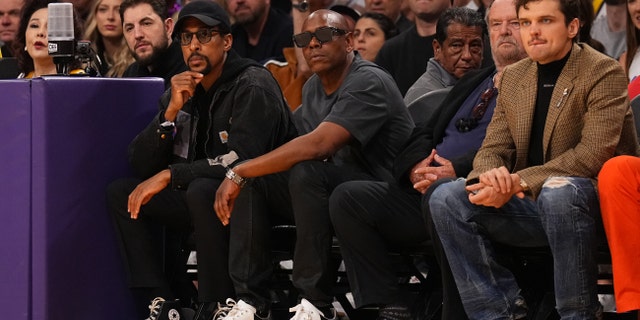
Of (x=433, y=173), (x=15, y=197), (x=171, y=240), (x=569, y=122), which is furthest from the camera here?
(x=171, y=240)

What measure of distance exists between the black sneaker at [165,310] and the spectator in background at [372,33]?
9.04 feet

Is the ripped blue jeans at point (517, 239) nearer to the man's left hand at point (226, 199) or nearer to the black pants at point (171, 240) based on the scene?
the man's left hand at point (226, 199)

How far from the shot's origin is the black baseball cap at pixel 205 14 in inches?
254

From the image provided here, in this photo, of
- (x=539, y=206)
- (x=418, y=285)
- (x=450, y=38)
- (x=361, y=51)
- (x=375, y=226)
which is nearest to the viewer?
(x=539, y=206)

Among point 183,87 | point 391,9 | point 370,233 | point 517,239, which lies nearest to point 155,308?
point 183,87

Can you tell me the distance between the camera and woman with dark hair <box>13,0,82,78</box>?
299 inches

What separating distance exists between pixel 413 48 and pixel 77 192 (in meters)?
2.45

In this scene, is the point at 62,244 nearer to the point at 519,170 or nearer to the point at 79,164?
the point at 79,164

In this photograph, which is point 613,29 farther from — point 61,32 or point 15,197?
point 15,197

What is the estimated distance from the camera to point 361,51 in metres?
8.62

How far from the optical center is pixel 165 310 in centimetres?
634

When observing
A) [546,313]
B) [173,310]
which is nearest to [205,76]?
[173,310]

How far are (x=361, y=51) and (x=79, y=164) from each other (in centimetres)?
278

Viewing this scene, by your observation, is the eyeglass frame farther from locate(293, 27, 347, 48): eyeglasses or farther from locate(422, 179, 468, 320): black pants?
locate(422, 179, 468, 320): black pants
